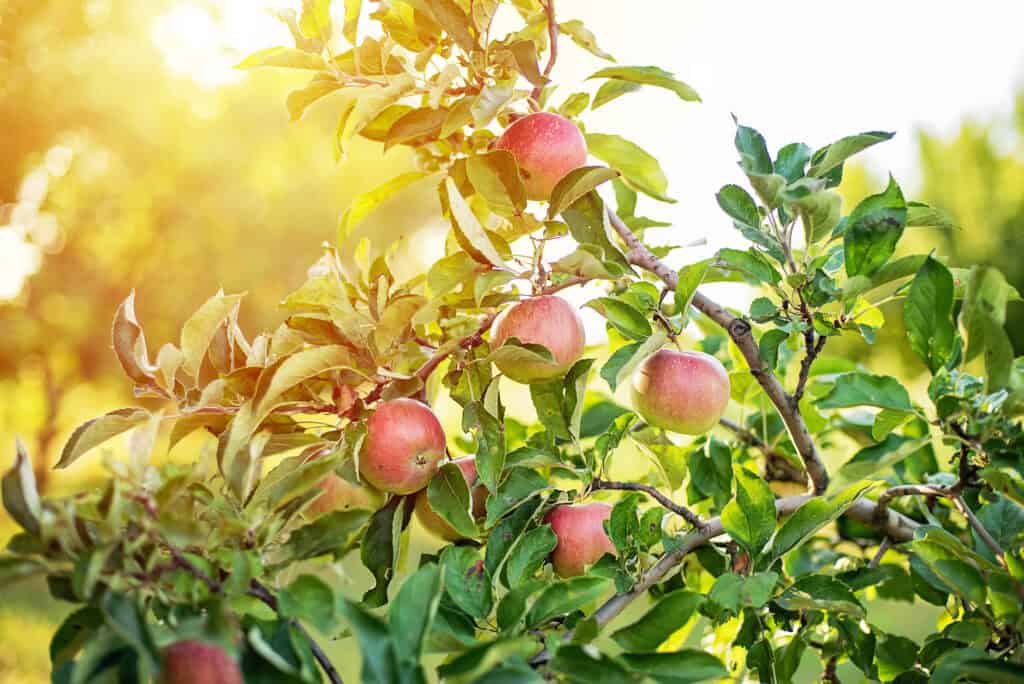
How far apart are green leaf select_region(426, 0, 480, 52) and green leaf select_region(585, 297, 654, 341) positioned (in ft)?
0.75

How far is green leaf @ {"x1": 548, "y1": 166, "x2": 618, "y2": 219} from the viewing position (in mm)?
598

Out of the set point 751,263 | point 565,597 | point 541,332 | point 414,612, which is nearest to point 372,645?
point 414,612

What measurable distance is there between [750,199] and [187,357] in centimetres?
41

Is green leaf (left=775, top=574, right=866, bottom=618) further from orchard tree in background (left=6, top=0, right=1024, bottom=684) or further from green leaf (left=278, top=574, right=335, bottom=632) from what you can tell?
green leaf (left=278, top=574, right=335, bottom=632)

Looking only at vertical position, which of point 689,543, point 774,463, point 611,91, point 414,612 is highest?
point 611,91

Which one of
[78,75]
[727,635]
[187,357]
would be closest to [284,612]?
[187,357]

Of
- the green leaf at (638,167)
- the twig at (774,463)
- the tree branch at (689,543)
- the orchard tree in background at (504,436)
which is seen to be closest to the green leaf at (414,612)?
the orchard tree in background at (504,436)

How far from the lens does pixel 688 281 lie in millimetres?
617

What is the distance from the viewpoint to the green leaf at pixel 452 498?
61 cm

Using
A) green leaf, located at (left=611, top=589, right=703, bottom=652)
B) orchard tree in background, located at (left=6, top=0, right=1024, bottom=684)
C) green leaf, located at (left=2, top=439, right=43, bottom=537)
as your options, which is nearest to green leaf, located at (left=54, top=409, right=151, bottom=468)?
orchard tree in background, located at (left=6, top=0, right=1024, bottom=684)

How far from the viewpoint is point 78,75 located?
6223mm

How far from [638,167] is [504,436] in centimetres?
31

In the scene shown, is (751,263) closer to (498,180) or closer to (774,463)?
(498,180)

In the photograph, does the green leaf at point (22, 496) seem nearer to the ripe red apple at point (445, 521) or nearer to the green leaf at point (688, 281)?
the ripe red apple at point (445, 521)
